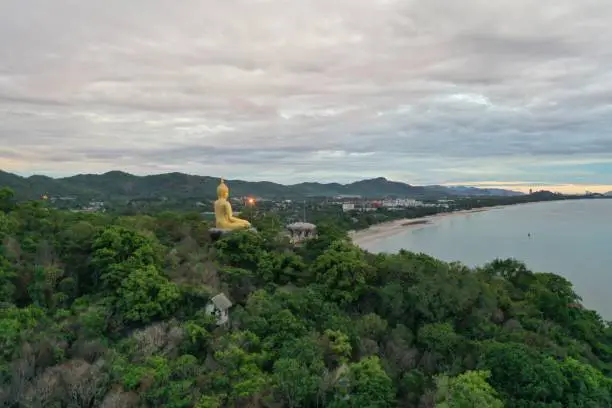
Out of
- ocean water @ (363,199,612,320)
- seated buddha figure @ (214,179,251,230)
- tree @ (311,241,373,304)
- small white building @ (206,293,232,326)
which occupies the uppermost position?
seated buddha figure @ (214,179,251,230)

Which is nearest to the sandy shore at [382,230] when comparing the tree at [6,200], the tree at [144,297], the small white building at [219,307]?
the tree at [6,200]

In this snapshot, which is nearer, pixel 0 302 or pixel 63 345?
pixel 63 345

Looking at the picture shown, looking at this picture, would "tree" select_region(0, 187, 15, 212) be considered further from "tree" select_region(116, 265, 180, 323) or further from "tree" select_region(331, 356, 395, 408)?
"tree" select_region(331, 356, 395, 408)

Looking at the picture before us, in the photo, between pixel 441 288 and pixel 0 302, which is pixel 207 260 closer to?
pixel 0 302

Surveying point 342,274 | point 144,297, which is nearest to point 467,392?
point 342,274

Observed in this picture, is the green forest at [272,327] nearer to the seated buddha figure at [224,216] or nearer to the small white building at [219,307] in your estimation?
the small white building at [219,307]

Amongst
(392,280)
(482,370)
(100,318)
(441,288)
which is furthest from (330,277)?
(100,318)

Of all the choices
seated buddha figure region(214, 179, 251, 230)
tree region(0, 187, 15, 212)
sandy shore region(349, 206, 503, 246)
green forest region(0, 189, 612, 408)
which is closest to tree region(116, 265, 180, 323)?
green forest region(0, 189, 612, 408)
